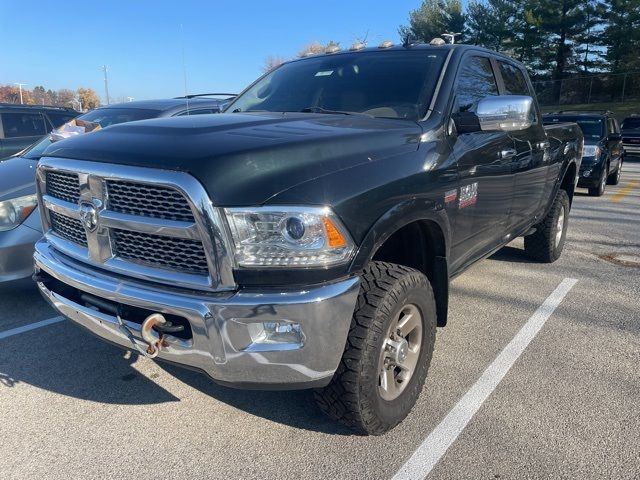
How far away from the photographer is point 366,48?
13.2 ft

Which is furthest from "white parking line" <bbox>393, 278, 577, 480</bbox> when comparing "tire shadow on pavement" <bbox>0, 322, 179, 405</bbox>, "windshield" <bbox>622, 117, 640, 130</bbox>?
"windshield" <bbox>622, 117, 640, 130</bbox>

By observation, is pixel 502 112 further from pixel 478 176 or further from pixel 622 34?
pixel 622 34

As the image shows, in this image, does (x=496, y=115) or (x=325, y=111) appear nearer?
(x=496, y=115)

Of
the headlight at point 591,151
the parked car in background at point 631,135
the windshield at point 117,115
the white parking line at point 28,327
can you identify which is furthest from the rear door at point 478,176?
the parked car in background at point 631,135

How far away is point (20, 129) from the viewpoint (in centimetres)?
920

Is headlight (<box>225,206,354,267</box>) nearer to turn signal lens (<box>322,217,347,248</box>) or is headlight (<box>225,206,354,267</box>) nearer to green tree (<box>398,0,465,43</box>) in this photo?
turn signal lens (<box>322,217,347,248</box>)

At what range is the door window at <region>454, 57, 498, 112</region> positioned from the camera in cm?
346

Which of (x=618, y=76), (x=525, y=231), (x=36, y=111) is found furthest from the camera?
(x=618, y=76)

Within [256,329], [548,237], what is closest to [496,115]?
[256,329]

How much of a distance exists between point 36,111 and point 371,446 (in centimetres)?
908

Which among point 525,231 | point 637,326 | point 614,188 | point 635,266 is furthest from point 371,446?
point 614,188

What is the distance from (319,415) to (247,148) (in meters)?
1.51

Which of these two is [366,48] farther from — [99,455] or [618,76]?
[618,76]

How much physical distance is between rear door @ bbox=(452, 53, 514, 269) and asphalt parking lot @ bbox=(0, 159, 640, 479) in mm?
745
